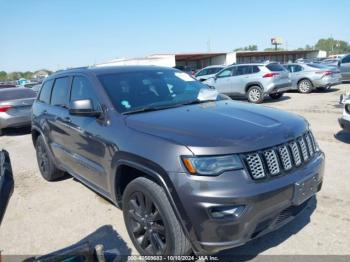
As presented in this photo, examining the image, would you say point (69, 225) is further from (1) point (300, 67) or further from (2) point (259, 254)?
(1) point (300, 67)

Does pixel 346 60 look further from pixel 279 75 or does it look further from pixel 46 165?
pixel 46 165

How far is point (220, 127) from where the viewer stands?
3.08 metres

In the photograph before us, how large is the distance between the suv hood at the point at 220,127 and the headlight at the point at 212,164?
47 mm

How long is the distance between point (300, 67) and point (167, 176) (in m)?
16.3

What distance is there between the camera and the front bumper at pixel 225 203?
8.78 ft

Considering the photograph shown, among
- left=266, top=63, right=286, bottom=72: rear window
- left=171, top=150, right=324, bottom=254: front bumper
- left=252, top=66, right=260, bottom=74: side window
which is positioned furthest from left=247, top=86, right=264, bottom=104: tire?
left=171, top=150, right=324, bottom=254: front bumper

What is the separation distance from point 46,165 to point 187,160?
150 inches

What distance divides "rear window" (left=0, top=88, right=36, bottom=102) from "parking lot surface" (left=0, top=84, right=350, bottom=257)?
5300mm

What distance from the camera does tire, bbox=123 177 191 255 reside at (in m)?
2.90

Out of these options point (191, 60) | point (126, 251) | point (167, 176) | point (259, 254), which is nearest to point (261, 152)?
point (167, 176)

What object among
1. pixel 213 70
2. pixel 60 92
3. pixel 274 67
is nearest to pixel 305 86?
pixel 274 67

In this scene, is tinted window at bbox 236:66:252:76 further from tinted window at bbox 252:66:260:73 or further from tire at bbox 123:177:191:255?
tire at bbox 123:177:191:255

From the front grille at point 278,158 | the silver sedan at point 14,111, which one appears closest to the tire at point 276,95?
the silver sedan at point 14,111

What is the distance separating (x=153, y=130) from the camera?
3.15 m
